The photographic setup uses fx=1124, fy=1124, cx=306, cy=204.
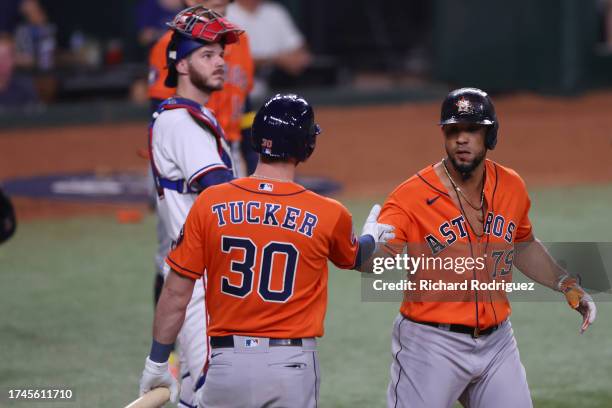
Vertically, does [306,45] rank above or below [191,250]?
below

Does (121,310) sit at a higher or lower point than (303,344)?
lower

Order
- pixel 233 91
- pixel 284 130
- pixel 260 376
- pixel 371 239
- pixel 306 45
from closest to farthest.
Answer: pixel 260 376, pixel 284 130, pixel 371 239, pixel 233 91, pixel 306 45

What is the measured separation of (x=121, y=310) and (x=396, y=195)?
11.2 ft

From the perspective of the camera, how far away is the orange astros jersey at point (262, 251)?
12.6 feet

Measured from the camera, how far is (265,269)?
3.83 meters

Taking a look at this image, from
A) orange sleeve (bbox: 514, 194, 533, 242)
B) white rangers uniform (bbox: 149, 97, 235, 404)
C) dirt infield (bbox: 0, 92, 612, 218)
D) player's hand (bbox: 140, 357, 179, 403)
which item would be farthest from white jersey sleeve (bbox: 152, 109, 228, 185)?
dirt infield (bbox: 0, 92, 612, 218)

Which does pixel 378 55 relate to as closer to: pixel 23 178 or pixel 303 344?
pixel 23 178

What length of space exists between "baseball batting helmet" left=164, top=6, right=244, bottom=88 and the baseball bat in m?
1.50

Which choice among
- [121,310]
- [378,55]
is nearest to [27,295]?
[121,310]

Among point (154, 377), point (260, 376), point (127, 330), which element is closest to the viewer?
point (260, 376)

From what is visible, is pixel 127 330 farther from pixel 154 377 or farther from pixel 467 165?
pixel 467 165

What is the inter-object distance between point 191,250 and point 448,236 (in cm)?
101

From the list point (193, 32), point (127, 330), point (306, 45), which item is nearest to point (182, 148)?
point (193, 32)

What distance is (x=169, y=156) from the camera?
487 cm
